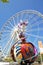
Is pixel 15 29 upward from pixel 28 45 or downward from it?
upward

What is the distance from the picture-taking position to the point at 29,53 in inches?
654

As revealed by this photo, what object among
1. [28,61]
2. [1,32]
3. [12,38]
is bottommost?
[28,61]

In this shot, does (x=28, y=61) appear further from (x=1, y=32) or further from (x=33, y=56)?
(x=1, y=32)

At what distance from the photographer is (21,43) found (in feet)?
57.2

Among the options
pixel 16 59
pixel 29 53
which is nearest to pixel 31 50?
pixel 29 53

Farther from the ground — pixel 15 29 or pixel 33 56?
pixel 15 29

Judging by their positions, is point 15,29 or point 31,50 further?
point 15,29

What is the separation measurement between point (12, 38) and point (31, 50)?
Result: 533 cm

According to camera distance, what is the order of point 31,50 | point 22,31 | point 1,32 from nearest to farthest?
point 31,50, point 22,31, point 1,32

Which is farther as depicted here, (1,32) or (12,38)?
(1,32)

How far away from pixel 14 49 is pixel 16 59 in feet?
2.99

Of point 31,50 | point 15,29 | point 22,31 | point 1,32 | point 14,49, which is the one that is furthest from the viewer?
point 1,32

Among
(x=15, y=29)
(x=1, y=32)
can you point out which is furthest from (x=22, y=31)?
(x=1, y=32)

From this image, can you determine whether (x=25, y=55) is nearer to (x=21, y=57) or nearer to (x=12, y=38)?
(x=21, y=57)
